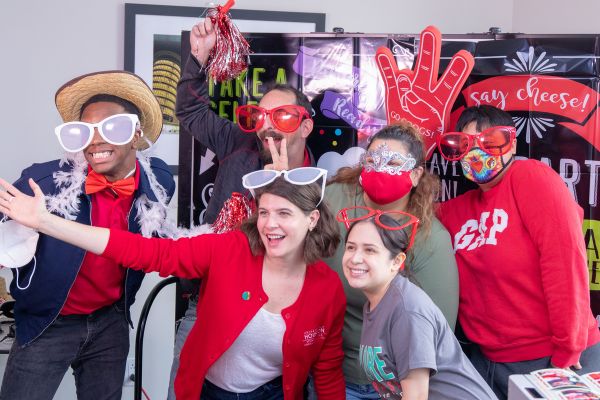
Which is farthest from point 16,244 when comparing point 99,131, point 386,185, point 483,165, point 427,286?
point 483,165

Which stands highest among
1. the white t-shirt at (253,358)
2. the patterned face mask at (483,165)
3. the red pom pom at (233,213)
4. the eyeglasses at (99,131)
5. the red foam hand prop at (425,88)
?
the red foam hand prop at (425,88)

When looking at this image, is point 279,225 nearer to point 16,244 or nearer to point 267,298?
point 267,298

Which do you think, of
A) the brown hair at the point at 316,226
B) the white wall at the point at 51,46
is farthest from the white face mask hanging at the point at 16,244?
the white wall at the point at 51,46

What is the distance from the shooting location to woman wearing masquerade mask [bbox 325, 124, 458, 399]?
229 cm

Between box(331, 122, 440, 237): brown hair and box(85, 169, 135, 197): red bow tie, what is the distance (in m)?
0.84

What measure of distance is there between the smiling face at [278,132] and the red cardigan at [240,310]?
0.52 metres

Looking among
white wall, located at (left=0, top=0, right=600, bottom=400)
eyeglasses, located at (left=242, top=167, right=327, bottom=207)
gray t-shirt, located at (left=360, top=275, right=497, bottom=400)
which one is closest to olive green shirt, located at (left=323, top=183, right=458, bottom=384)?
gray t-shirt, located at (left=360, top=275, right=497, bottom=400)

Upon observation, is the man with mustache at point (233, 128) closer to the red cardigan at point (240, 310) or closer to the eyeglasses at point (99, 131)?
the red cardigan at point (240, 310)

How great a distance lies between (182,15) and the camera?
3531mm

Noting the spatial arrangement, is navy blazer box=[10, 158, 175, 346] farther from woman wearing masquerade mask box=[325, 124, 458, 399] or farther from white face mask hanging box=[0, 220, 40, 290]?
woman wearing masquerade mask box=[325, 124, 458, 399]

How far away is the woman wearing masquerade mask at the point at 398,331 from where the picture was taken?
1815mm

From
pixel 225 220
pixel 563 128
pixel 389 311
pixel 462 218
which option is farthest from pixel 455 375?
pixel 563 128

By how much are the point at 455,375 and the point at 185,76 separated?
1.64 metres

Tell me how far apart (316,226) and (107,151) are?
2.57ft
